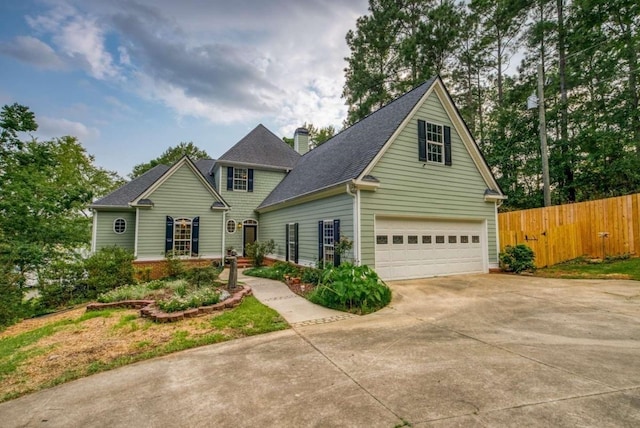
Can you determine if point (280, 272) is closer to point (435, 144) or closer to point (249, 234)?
point (249, 234)

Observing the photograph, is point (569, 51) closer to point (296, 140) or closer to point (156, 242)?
point (296, 140)

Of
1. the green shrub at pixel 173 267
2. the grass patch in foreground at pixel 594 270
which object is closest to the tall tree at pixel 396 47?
the grass patch in foreground at pixel 594 270

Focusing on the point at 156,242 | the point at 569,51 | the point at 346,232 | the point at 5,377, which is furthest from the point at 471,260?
the point at 569,51

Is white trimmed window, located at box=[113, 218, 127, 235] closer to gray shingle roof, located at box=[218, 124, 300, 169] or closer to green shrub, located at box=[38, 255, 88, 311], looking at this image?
green shrub, located at box=[38, 255, 88, 311]

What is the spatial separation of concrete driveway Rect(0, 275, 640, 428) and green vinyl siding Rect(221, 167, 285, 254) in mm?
11940

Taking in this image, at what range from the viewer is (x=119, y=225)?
13.4 m

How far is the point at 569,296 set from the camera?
6645 mm

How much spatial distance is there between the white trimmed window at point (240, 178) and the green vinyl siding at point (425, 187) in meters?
10.3

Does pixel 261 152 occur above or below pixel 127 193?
above

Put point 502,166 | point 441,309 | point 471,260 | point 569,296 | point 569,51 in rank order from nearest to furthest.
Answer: point 441,309
point 569,296
point 471,260
point 569,51
point 502,166

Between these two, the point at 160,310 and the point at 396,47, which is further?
the point at 396,47

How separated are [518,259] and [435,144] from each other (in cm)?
537

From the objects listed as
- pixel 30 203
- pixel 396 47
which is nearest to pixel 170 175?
pixel 30 203

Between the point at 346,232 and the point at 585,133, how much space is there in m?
14.7
